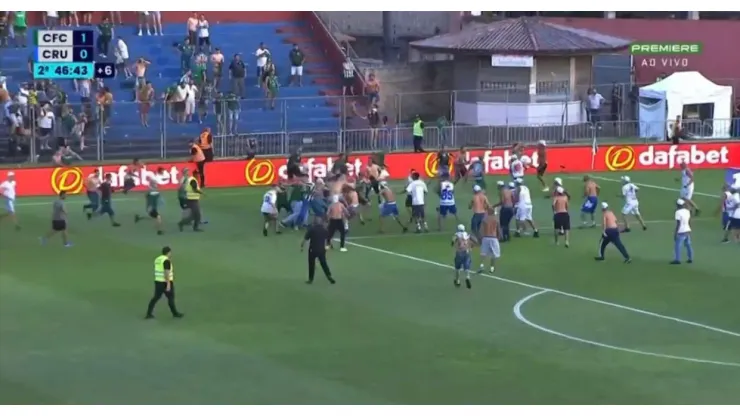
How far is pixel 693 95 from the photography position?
62625 millimetres

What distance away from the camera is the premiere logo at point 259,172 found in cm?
5134

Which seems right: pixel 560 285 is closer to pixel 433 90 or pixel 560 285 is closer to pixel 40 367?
pixel 40 367

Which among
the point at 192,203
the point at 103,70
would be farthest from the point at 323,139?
the point at 192,203

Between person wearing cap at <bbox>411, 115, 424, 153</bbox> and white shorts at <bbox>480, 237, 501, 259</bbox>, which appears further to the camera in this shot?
person wearing cap at <bbox>411, 115, 424, 153</bbox>

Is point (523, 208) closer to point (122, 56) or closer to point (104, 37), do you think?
point (122, 56)

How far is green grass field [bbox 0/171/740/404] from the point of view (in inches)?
999

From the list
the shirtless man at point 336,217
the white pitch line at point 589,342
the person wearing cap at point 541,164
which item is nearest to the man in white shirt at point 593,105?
the person wearing cap at point 541,164

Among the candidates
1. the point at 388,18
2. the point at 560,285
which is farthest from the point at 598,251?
the point at 388,18

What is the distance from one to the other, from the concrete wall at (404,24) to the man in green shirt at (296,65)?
11.2m

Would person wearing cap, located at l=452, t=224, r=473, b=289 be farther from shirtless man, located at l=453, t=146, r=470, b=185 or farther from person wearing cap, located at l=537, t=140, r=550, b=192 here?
person wearing cap, located at l=537, t=140, r=550, b=192

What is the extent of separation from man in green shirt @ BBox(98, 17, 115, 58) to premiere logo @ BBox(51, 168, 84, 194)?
429 inches

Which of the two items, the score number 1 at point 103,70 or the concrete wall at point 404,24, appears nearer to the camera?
the score number 1 at point 103,70

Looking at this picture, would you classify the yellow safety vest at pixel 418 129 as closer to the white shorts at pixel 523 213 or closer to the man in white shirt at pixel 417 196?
the man in white shirt at pixel 417 196

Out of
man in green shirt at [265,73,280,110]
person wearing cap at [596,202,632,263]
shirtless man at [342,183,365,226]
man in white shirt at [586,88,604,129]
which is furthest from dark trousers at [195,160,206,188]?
man in white shirt at [586,88,604,129]
